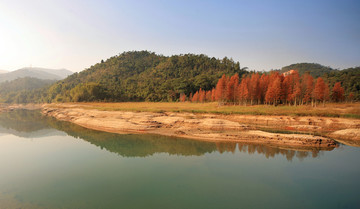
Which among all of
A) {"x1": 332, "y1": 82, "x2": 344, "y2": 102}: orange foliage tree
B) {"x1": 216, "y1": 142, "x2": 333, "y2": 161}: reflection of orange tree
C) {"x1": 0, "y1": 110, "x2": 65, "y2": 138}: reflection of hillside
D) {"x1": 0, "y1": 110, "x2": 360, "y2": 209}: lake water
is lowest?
{"x1": 0, "y1": 110, "x2": 65, "y2": 138}: reflection of hillside

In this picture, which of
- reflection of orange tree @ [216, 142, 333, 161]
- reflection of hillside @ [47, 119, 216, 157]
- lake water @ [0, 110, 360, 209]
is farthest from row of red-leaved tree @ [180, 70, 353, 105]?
reflection of hillside @ [47, 119, 216, 157]

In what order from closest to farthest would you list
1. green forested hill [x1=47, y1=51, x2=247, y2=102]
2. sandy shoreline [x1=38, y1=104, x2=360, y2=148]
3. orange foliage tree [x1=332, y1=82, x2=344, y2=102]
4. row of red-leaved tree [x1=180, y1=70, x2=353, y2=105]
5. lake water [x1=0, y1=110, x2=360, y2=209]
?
lake water [x1=0, y1=110, x2=360, y2=209] < sandy shoreline [x1=38, y1=104, x2=360, y2=148] < row of red-leaved tree [x1=180, y1=70, x2=353, y2=105] < orange foliage tree [x1=332, y1=82, x2=344, y2=102] < green forested hill [x1=47, y1=51, x2=247, y2=102]

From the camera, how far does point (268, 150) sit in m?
26.7

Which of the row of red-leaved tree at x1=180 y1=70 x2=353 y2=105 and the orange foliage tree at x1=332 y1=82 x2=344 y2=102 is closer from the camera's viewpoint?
the row of red-leaved tree at x1=180 y1=70 x2=353 y2=105

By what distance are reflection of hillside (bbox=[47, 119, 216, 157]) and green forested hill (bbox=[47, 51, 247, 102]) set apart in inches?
2585

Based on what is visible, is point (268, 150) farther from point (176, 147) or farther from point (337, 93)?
point (337, 93)

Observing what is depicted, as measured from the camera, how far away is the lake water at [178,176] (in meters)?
14.6

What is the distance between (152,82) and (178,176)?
113 metres

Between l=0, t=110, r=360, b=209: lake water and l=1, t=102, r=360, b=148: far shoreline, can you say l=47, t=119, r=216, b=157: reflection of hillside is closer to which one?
l=0, t=110, r=360, b=209: lake water

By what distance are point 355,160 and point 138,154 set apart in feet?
93.1

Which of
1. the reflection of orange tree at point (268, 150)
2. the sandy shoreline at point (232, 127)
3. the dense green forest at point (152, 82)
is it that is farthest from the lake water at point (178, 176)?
the dense green forest at point (152, 82)

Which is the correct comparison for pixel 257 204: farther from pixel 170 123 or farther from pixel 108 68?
pixel 108 68

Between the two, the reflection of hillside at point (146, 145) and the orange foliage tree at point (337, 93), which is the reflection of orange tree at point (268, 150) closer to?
the reflection of hillside at point (146, 145)

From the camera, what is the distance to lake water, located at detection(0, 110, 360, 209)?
1464 centimetres
